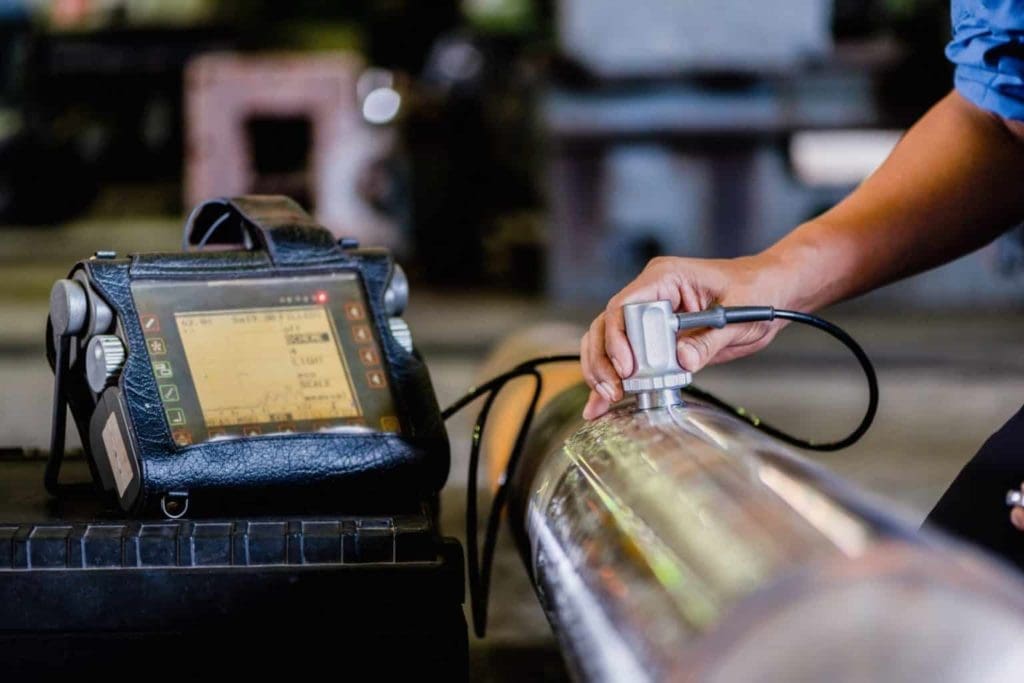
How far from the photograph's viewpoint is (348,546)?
95 centimetres

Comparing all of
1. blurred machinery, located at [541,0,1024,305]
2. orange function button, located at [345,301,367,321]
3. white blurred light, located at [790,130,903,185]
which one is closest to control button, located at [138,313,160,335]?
orange function button, located at [345,301,367,321]

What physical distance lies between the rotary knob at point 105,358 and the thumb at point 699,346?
1.36 ft

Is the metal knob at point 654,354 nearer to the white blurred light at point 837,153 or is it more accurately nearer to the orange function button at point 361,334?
the orange function button at point 361,334

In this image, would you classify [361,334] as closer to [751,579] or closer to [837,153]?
[751,579]

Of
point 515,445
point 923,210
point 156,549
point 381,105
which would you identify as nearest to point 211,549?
point 156,549

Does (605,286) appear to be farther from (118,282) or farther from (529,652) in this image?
(118,282)

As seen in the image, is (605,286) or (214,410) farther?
(605,286)

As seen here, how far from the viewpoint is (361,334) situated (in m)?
1.11

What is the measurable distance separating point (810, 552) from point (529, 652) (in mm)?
1192

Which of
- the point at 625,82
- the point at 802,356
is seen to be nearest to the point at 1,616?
the point at 802,356

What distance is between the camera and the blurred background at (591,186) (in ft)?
12.6

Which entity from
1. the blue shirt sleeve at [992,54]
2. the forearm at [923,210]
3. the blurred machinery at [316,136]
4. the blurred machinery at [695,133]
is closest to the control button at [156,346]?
the forearm at [923,210]

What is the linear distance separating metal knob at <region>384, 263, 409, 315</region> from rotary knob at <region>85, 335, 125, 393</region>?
0.22m

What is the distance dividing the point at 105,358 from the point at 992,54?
78 centimetres
